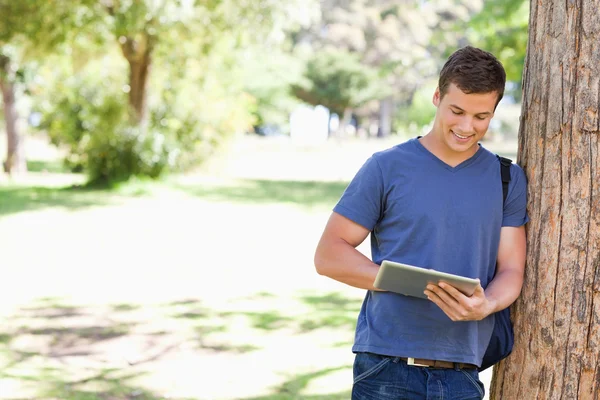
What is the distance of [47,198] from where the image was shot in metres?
17.1

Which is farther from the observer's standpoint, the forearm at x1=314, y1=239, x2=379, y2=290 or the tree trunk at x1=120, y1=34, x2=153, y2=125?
the tree trunk at x1=120, y1=34, x2=153, y2=125

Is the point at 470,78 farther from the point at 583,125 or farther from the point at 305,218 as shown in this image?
the point at 305,218

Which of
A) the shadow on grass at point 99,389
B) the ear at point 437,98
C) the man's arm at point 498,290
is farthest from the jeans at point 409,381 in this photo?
the shadow on grass at point 99,389

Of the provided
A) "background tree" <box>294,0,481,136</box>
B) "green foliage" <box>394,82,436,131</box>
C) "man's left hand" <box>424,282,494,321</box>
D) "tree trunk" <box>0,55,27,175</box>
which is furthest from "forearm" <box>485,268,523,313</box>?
"background tree" <box>294,0,481,136</box>

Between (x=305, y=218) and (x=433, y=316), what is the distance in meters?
11.6

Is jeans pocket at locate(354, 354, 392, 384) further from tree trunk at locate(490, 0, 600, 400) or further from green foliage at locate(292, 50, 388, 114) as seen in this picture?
green foliage at locate(292, 50, 388, 114)

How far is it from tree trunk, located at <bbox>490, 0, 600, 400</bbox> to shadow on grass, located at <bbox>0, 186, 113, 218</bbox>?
12.8 meters

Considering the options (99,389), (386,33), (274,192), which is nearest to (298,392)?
(99,389)

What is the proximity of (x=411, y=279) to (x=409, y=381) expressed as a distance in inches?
16.9

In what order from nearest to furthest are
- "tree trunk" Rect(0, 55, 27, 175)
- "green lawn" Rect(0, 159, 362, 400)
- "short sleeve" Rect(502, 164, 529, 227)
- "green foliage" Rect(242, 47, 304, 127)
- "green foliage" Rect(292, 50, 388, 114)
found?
"short sleeve" Rect(502, 164, 529, 227), "green lawn" Rect(0, 159, 362, 400), "tree trunk" Rect(0, 55, 27, 175), "green foliage" Rect(242, 47, 304, 127), "green foliage" Rect(292, 50, 388, 114)

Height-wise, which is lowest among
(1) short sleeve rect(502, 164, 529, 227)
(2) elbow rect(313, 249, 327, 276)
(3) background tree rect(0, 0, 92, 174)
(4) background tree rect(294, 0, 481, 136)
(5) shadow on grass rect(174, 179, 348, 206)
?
(5) shadow on grass rect(174, 179, 348, 206)

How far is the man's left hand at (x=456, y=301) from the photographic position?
252 cm

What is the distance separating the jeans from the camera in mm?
2742

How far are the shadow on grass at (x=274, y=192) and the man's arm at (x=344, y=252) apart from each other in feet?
44.8
